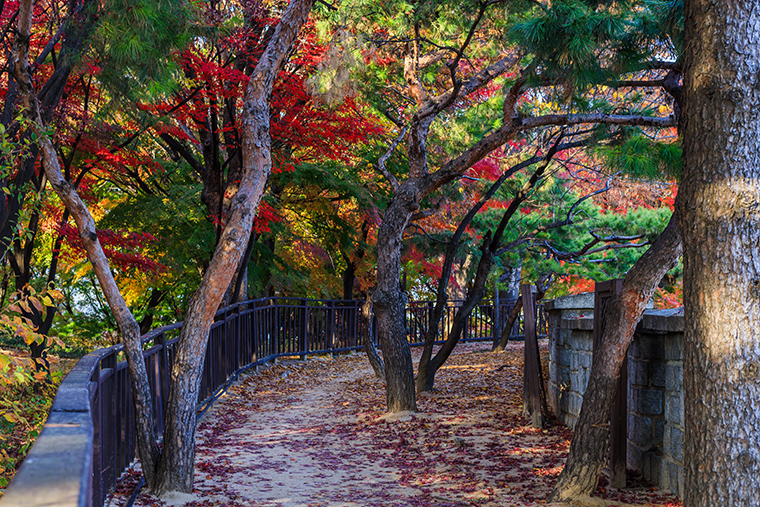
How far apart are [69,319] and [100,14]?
485 inches

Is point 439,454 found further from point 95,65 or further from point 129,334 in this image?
point 95,65

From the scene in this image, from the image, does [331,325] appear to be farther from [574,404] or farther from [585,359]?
[585,359]

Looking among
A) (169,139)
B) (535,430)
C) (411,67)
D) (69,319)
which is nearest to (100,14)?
(411,67)

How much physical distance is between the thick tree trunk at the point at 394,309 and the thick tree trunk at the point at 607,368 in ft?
10.4

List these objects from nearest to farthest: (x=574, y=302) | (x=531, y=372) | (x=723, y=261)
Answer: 1. (x=723, y=261)
2. (x=574, y=302)
3. (x=531, y=372)

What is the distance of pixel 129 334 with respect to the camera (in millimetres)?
4469

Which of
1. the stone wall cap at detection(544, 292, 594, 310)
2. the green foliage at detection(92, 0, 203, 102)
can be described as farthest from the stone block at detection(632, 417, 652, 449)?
the green foliage at detection(92, 0, 203, 102)

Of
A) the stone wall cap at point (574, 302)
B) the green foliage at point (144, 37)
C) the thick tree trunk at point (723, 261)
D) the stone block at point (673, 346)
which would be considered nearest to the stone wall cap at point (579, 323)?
the stone wall cap at point (574, 302)

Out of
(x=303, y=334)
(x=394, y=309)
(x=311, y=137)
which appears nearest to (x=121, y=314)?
(x=394, y=309)

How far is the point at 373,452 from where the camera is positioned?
6543mm

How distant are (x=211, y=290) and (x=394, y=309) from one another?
3.42m

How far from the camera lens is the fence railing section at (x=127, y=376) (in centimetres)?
96

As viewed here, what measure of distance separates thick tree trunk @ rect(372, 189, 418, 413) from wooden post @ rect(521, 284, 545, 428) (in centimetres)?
136

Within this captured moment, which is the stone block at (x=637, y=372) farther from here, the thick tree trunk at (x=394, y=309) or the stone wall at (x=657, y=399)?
the thick tree trunk at (x=394, y=309)
